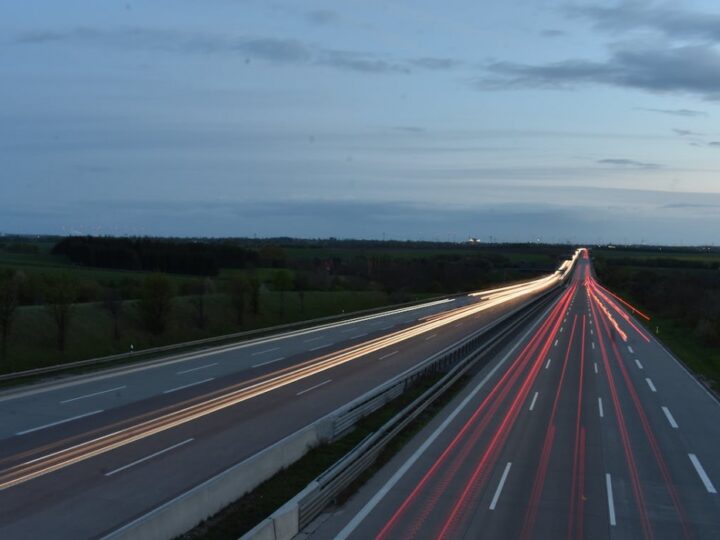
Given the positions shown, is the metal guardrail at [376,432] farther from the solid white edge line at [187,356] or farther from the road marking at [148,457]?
the solid white edge line at [187,356]

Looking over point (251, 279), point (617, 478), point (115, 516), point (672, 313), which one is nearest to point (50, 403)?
point (115, 516)

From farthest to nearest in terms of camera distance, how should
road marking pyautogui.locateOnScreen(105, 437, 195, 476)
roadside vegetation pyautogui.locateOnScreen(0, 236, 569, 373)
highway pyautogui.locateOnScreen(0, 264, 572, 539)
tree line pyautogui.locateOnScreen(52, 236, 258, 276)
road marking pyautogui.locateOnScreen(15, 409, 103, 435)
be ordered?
tree line pyautogui.locateOnScreen(52, 236, 258, 276) < roadside vegetation pyautogui.locateOnScreen(0, 236, 569, 373) < road marking pyautogui.locateOnScreen(15, 409, 103, 435) < road marking pyautogui.locateOnScreen(105, 437, 195, 476) < highway pyautogui.locateOnScreen(0, 264, 572, 539)

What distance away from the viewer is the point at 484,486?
1488cm

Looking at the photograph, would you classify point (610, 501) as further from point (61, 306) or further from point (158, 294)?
point (158, 294)

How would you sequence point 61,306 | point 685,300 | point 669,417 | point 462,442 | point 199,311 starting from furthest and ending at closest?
point 685,300
point 199,311
point 61,306
point 669,417
point 462,442

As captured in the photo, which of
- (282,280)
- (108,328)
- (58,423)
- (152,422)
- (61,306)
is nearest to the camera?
(58,423)

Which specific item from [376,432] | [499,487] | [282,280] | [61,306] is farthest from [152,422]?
[282,280]

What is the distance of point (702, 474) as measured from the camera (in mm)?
16578

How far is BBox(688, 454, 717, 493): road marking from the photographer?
15.5 m

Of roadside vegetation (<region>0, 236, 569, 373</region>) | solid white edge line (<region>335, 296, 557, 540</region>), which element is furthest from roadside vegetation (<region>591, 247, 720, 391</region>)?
roadside vegetation (<region>0, 236, 569, 373</region>)

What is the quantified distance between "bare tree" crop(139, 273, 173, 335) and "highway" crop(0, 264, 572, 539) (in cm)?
1039

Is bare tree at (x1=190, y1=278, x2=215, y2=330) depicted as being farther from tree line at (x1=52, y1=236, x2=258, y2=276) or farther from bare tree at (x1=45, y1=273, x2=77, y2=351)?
tree line at (x1=52, y1=236, x2=258, y2=276)

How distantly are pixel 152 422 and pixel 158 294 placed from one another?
28.3 metres

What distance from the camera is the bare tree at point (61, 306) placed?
124ft
